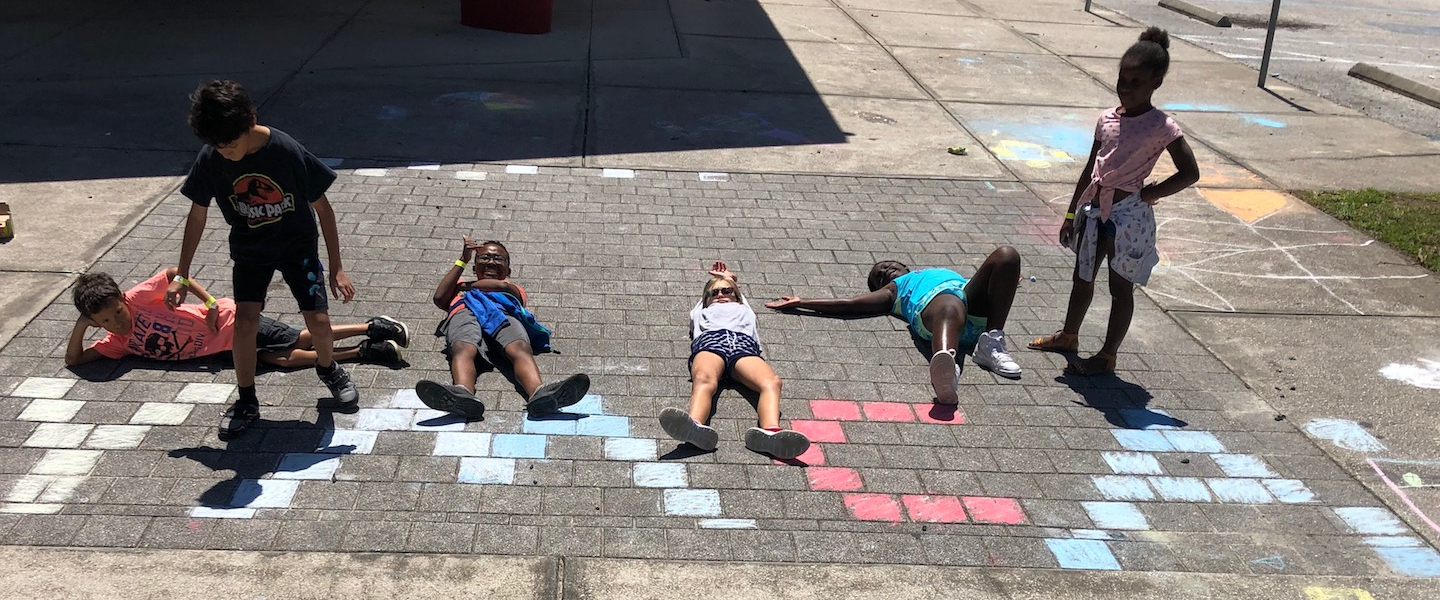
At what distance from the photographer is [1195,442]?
473 cm

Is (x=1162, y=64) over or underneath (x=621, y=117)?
over

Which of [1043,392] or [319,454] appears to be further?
[1043,392]

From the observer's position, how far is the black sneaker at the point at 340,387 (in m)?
4.52

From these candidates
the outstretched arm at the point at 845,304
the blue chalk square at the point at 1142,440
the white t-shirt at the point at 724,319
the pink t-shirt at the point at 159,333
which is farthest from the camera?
the outstretched arm at the point at 845,304

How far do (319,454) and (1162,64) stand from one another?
3994 mm

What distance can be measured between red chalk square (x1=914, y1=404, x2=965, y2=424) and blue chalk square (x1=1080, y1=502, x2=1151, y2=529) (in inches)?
29.4

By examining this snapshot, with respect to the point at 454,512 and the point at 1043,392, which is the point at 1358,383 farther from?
the point at 454,512

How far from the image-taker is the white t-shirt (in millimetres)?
5145

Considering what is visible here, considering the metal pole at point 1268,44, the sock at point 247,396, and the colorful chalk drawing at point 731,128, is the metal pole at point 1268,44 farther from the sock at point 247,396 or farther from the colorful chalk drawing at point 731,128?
the sock at point 247,396

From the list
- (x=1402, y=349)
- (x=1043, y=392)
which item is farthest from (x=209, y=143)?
(x=1402, y=349)

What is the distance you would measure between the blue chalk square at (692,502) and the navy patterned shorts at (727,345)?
0.95 metres

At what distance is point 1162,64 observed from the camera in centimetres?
486

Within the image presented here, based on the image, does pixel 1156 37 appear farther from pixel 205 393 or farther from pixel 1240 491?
pixel 205 393

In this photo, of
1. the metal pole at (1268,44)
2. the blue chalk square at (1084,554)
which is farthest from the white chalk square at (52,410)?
the metal pole at (1268,44)
